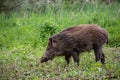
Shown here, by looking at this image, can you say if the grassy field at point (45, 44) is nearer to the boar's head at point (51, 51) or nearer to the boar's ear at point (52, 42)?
the boar's head at point (51, 51)

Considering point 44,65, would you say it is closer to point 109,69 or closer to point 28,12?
point 109,69

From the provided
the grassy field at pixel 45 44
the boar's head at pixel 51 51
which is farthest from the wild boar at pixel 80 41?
the grassy field at pixel 45 44

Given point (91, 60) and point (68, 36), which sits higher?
point (68, 36)

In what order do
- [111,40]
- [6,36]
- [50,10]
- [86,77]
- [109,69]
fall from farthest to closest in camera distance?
1. [50,10]
2. [6,36]
3. [111,40]
4. [109,69]
5. [86,77]

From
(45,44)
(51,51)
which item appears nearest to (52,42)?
(51,51)

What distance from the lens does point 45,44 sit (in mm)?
13336

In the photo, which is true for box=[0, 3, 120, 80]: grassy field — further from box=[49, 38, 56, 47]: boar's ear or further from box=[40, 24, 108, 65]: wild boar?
box=[49, 38, 56, 47]: boar's ear

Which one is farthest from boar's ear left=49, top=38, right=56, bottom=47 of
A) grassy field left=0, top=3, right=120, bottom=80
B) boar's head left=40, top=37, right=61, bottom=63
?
grassy field left=0, top=3, right=120, bottom=80

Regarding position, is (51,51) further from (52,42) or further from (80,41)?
(80,41)

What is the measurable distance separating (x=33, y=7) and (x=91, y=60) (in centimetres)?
744

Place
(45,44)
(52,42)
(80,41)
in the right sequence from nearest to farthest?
(80,41)
(52,42)
(45,44)

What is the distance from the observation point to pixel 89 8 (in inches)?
668

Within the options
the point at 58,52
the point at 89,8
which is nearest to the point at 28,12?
the point at 89,8

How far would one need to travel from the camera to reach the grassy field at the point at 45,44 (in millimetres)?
7958
